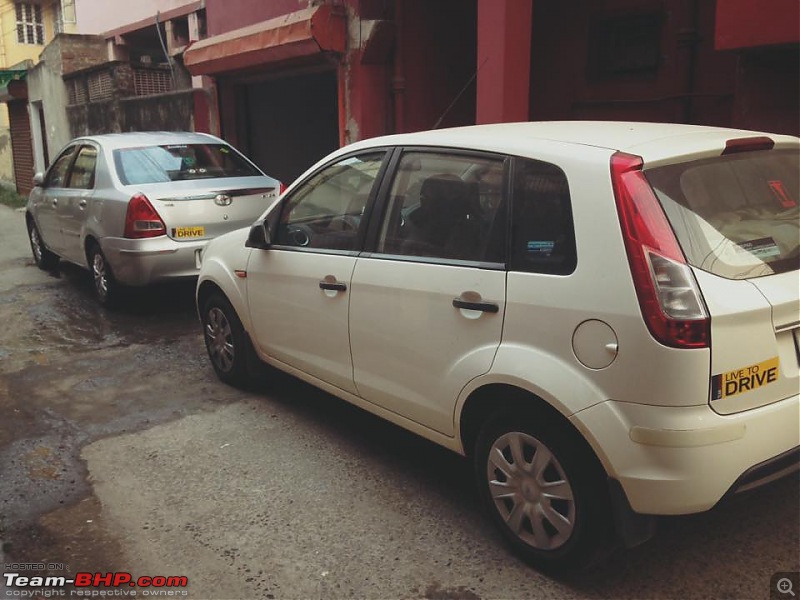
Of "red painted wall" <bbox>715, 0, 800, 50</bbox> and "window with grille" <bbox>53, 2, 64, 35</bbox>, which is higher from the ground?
"window with grille" <bbox>53, 2, 64, 35</bbox>

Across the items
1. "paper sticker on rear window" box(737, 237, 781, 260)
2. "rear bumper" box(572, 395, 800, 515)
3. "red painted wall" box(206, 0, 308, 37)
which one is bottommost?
"rear bumper" box(572, 395, 800, 515)

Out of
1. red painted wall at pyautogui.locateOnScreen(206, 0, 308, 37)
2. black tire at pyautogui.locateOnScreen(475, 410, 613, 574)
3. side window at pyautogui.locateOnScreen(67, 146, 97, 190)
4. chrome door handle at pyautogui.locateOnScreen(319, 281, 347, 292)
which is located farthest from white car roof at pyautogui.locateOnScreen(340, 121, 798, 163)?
red painted wall at pyautogui.locateOnScreen(206, 0, 308, 37)

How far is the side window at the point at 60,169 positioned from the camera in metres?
8.00

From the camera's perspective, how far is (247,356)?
4.80 metres

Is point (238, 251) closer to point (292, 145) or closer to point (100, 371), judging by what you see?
point (100, 371)

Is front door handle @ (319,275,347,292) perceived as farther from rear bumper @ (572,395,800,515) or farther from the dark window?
the dark window

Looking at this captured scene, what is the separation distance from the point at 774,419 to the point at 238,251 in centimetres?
321

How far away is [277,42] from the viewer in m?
9.83

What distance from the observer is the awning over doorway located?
9.26m

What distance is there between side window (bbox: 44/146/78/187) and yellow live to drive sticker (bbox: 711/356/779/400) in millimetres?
7372

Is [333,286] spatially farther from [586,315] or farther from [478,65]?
[478,65]

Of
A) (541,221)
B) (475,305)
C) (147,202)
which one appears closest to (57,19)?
(147,202)

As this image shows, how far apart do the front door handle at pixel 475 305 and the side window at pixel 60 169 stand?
6363 mm

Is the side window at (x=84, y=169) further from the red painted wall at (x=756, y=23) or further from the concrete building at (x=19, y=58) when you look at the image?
the concrete building at (x=19, y=58)
